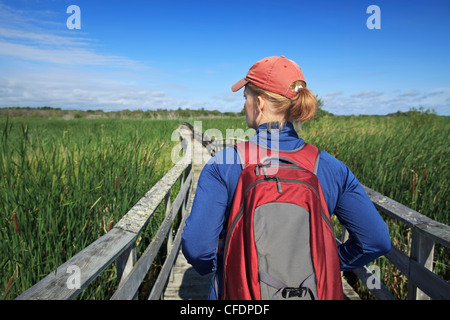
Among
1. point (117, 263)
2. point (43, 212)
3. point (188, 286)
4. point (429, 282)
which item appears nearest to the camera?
point (117, 263)

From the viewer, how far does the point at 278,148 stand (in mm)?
1146

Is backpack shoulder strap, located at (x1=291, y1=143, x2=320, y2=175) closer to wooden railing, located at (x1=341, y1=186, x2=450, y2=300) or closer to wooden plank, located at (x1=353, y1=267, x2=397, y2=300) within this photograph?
wooden railing, located at (x1=341, y1=186, x2=450, y2=300)

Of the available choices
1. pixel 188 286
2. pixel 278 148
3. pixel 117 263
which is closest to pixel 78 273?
pixel 117 263

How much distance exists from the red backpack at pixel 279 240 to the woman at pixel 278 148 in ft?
0.32

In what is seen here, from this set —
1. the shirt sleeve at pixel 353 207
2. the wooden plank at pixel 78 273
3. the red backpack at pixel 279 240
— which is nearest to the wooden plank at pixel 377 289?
the shirt sleeve at pixel 353 207

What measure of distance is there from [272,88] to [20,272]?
1788 millimetres

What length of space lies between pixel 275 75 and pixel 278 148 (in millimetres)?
291

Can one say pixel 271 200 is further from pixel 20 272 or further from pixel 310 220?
pixel 20 272

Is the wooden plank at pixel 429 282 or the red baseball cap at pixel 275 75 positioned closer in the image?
the red baseball cap at pixel 275 75

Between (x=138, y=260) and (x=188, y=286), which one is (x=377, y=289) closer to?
(x=188, y=286)

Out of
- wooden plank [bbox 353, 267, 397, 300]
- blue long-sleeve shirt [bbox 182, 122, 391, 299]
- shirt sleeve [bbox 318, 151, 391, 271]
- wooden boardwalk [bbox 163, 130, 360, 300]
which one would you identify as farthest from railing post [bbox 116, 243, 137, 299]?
wooden plank [bbox 353, 267, 397, 300]

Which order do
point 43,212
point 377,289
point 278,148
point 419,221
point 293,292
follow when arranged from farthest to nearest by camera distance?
point 377,289
point 43,212
point 419,221
point 278,148
point 293,292

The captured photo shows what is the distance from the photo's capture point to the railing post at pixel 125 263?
1.57 metres

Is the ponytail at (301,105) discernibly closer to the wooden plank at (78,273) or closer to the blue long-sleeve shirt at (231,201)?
the blue long-sleeve shirt at (231,201)
